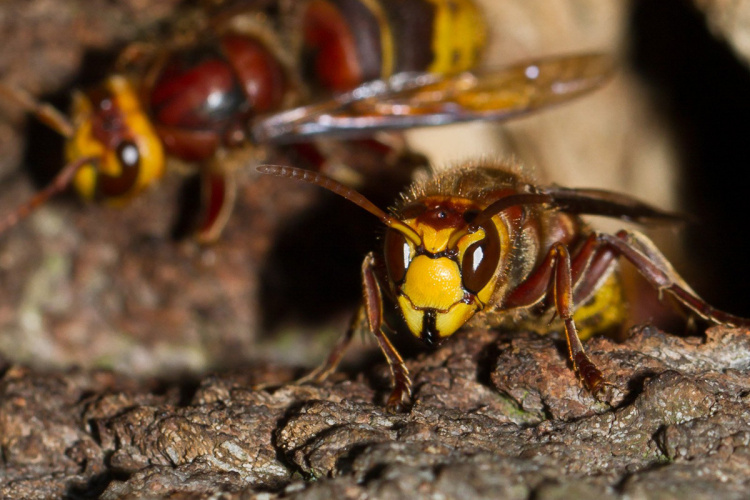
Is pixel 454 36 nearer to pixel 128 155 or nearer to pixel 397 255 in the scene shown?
pixel 128 155

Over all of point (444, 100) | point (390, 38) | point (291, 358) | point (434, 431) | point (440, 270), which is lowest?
point (291, 358)

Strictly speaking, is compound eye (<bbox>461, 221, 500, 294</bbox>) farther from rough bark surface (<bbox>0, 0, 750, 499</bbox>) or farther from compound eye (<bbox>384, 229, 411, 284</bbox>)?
rough bark surface (<bbox>0, 0, 750, 499</bbox>)

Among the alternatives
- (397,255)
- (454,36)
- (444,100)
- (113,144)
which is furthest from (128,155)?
(397,255)

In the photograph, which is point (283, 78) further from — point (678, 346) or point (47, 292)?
point (678, 346)

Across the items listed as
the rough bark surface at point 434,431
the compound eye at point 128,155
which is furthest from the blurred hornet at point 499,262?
the compound eye at point 128,155

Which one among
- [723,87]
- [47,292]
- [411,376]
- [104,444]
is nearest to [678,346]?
[411,376]

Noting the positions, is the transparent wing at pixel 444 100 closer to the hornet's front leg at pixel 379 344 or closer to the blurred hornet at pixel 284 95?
the blurred hornet at pixel 284 95
